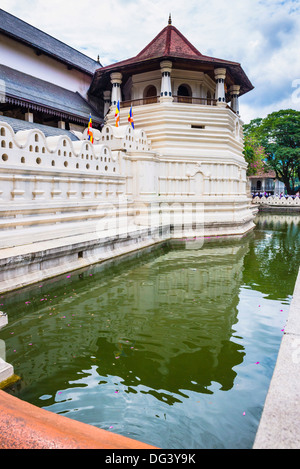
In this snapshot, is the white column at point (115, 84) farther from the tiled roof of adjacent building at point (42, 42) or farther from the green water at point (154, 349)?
the green water at point (154, 349)

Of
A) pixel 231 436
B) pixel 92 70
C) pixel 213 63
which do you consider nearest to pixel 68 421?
pixel 231 436

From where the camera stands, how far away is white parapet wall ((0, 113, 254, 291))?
6902 mm

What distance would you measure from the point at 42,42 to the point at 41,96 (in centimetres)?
425

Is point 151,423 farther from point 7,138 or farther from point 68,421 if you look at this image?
point 7,138

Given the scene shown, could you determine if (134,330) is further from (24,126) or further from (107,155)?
(24,126)

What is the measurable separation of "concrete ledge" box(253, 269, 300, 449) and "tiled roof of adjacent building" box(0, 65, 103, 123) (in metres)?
11.6

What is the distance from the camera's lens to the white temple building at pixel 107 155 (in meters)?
7.22

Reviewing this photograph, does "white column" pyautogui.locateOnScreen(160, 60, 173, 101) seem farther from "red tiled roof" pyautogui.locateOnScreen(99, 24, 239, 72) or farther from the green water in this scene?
the green water

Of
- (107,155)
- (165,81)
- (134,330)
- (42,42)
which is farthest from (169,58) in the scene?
(134,330)

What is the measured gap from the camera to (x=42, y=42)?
15555 mm

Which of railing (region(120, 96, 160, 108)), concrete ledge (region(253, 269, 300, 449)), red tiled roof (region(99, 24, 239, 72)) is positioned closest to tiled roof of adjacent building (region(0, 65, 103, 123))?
railing (region(120, 96, 160, 108))

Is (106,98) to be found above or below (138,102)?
above

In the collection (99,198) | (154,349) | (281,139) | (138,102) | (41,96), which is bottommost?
(154,349)

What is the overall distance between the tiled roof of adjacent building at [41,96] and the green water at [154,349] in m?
7.66
